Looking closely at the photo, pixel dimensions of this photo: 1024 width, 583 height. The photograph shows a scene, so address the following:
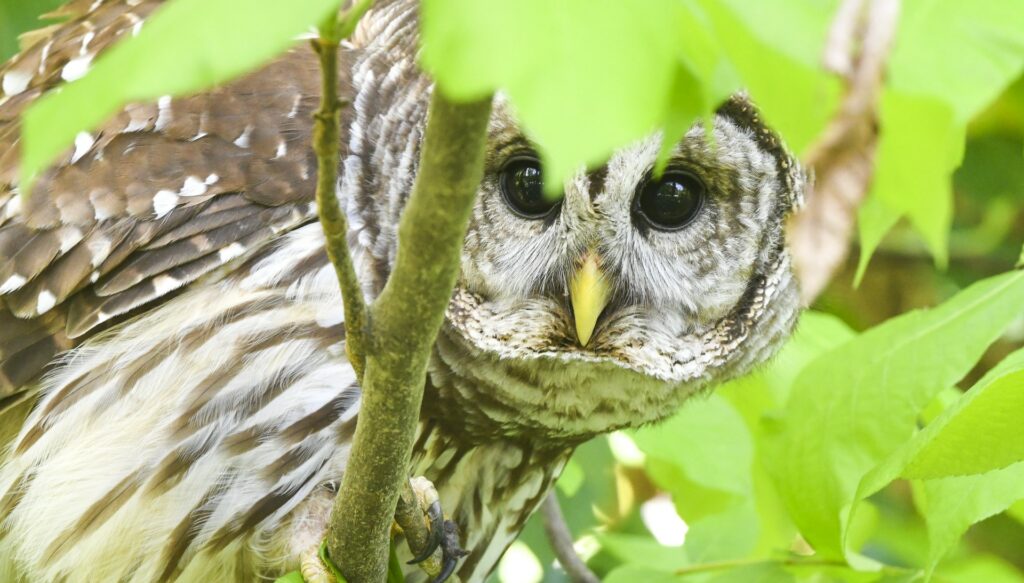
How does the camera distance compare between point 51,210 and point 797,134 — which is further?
point 51,210

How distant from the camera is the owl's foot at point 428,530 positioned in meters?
1.92

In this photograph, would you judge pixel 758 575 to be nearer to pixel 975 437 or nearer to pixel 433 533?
pixel 433 533

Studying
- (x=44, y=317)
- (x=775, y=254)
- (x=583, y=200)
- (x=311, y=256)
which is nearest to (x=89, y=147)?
(x=44, y=317)

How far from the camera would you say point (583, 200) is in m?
2.37

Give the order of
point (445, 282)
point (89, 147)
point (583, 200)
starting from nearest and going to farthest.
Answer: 1. point (445, 282)
2. point (583, 200)
3. point (89, 147)

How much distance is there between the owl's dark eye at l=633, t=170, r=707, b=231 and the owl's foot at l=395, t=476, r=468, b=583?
0.68 meters

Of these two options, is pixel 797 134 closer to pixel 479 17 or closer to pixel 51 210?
pixel 479 17

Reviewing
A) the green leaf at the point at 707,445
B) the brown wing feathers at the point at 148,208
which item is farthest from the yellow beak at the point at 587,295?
the brown wing feathers at the point at 148,208

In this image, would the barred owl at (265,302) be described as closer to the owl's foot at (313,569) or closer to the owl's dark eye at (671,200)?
the owl's dark eye at (671,200)

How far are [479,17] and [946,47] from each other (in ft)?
0.96

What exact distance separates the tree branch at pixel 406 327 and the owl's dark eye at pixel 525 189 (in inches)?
33.5

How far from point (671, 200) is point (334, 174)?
1.37 m

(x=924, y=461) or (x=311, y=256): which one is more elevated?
(x=924, y=461)

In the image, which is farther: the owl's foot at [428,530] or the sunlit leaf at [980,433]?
the owl's foot at [428,530]
